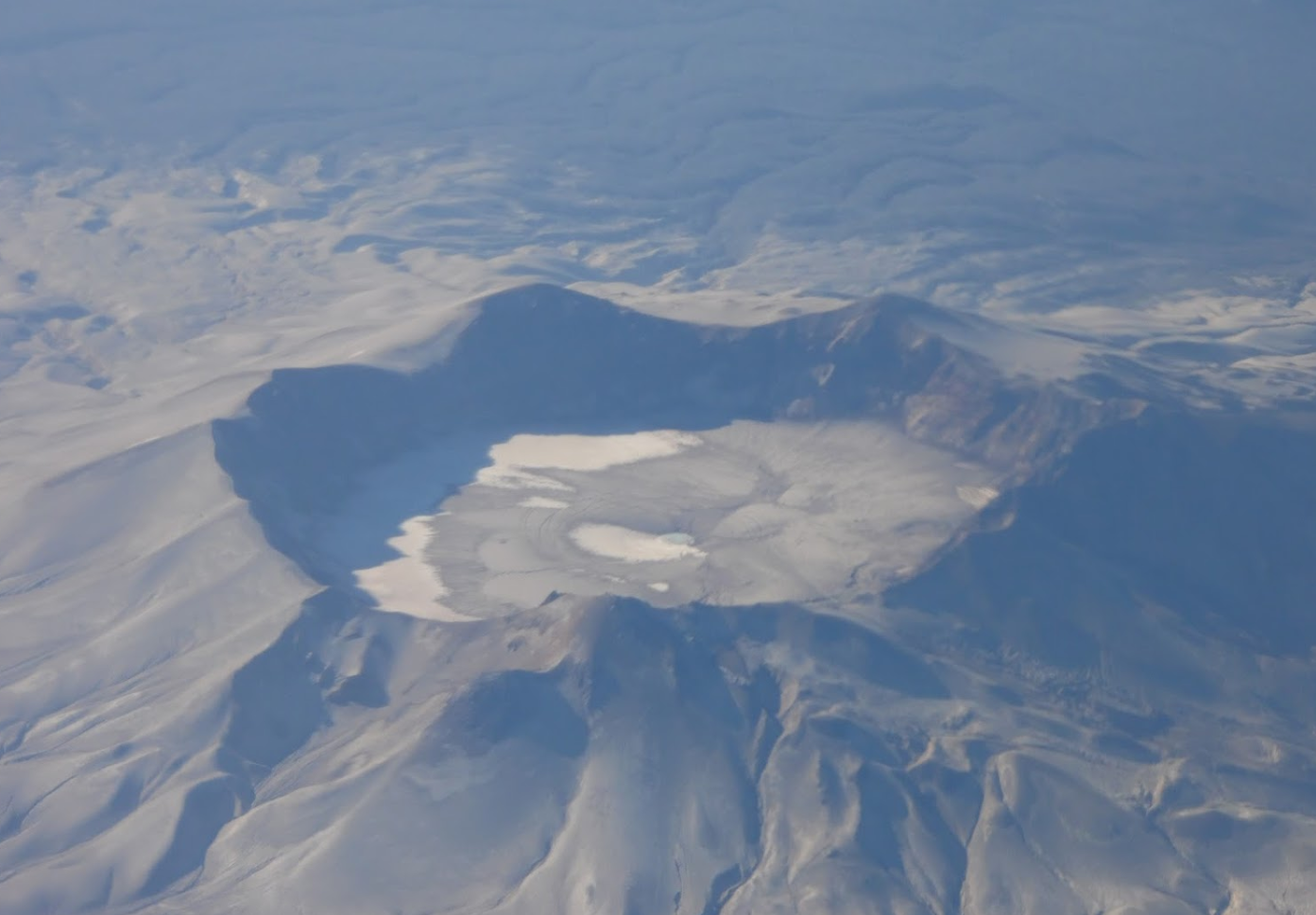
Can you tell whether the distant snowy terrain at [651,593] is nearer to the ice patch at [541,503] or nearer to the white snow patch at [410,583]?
the white snow patch at [410,583]

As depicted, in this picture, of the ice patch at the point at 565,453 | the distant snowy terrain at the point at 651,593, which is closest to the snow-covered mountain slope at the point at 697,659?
the distant snowy terrain at the point at 651,593

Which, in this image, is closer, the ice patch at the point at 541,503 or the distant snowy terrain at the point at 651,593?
the distant snowy terrain at the point at 651,593

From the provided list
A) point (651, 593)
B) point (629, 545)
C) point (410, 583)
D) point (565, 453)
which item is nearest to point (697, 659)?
point (651, 593)

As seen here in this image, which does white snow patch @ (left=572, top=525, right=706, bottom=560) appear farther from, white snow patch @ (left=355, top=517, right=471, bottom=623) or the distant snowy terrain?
white snow patch @ (left=355, top=517, right=471, bottom=623)

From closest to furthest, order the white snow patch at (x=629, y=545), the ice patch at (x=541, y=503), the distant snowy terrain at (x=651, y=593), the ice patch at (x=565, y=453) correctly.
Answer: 1. the distant snowy terrain at (x=651, y=593)
2. the white snow patch at (x=629, y=545)
3. the ice patch at (x=541, y=503)
4. the ice patch at (x=565, y=453)

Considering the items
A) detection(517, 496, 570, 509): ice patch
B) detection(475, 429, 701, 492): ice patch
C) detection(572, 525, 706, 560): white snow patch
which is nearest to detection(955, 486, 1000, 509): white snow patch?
detection(572, 525, 706, 560): white snow patch

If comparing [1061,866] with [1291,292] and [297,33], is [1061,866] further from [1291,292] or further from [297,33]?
[297,33]

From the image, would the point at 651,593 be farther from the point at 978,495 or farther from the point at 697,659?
the point at 978,495
